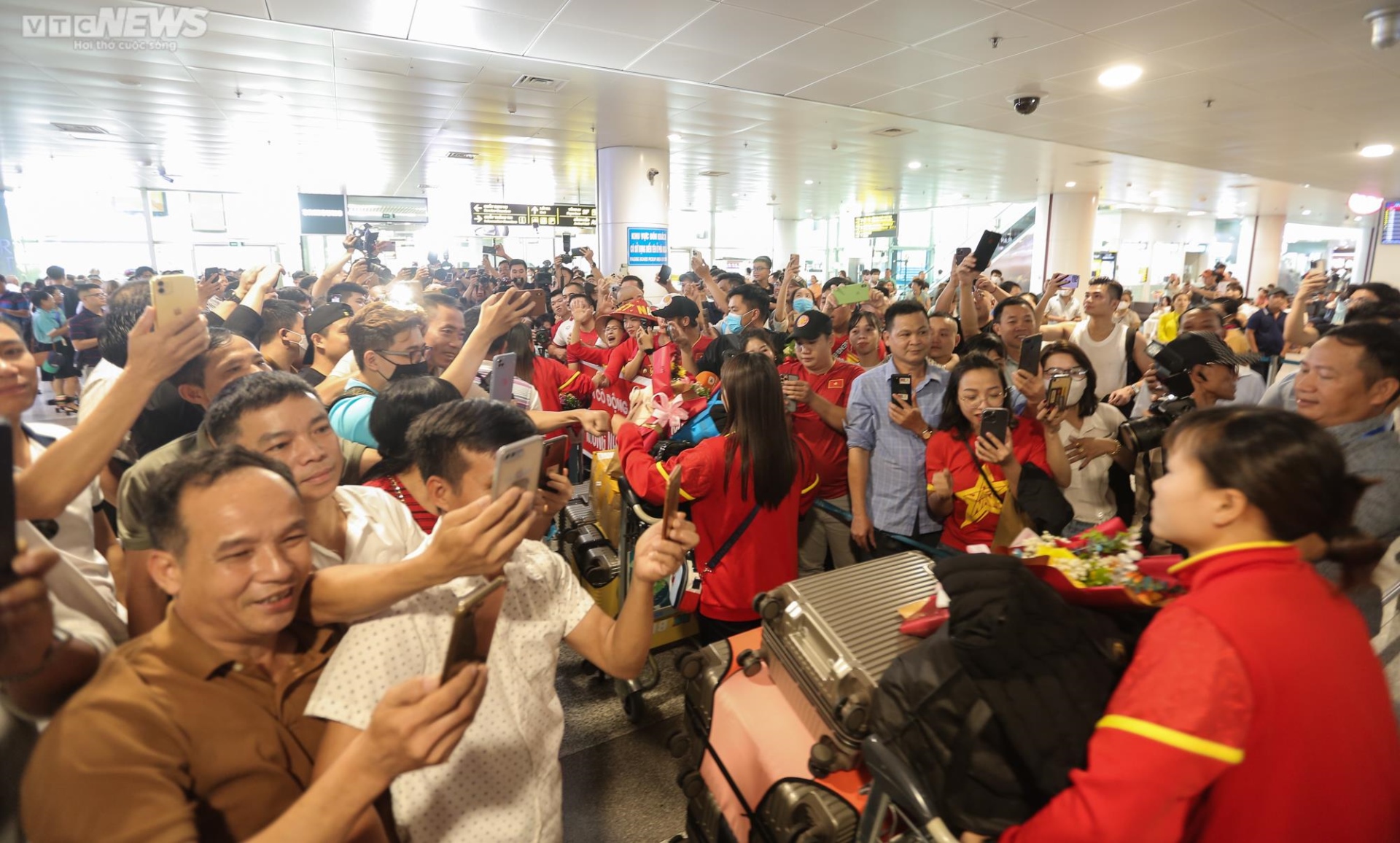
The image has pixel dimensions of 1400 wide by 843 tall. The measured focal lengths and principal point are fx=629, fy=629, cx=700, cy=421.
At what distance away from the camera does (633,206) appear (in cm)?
849

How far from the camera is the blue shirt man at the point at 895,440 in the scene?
9.12ft

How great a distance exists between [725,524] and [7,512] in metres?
1.88

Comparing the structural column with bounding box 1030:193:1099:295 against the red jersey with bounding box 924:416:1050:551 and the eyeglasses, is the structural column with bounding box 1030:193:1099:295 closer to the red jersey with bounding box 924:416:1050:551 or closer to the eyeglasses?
the red jersey with bounding box 924:416:1050:551

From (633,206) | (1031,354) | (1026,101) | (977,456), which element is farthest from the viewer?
(633,206)

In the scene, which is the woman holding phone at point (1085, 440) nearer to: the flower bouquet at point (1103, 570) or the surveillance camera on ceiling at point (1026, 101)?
the flower bouquet at point (1103, 570)

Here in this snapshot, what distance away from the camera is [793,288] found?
27.6ft

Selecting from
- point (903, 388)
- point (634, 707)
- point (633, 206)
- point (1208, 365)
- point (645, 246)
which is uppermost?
point (633, 206)

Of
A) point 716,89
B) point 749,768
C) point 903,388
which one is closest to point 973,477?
point 903,388

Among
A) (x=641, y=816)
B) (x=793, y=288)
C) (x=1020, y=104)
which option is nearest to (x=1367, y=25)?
(x=1020, y=104)

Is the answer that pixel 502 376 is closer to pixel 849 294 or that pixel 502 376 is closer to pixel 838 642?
pixel 838 642

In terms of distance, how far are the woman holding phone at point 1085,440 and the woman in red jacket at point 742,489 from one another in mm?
1154

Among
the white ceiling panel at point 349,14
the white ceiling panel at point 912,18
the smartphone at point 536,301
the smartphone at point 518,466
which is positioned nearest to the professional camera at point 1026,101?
the white ceiling panel at point 912,18

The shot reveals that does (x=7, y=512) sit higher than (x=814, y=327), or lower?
lower
